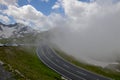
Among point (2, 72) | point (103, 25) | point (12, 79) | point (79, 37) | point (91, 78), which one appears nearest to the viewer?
point (12, 79)

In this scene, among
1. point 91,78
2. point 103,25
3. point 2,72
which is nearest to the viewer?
point 2,72

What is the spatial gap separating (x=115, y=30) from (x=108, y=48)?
1914 inches

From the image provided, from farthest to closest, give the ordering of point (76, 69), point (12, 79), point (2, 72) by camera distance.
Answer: point (76, 69) → point (2, 72) → point (12, 79)

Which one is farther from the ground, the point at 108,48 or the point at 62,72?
the point at 108,48

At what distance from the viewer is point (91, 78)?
62.7 meters

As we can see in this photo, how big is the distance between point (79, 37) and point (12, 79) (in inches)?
5644

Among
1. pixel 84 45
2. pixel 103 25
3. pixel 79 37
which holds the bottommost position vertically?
pixel 84 45

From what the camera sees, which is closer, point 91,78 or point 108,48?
point 91,78

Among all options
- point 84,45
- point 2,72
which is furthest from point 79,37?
point 2,72

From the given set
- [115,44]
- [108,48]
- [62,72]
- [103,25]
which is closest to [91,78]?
[62,72]

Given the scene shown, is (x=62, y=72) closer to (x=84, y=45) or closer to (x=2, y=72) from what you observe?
(x=2, y=72)

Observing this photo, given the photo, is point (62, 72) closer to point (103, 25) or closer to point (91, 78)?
point (91, 78)

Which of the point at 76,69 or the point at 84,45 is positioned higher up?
the point at 84,45

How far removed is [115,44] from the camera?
5679 inches
